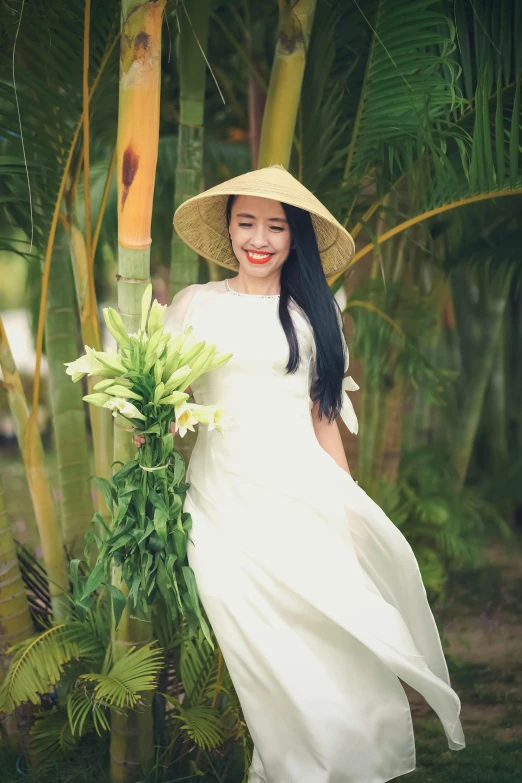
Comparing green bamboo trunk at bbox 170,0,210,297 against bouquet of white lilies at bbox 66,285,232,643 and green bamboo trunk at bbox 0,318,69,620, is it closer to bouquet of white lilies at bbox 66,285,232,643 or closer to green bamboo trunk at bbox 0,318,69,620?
green bamboo trunk at bbox 0,318,69,620

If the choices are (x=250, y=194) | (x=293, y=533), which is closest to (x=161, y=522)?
(x=293, y=533)

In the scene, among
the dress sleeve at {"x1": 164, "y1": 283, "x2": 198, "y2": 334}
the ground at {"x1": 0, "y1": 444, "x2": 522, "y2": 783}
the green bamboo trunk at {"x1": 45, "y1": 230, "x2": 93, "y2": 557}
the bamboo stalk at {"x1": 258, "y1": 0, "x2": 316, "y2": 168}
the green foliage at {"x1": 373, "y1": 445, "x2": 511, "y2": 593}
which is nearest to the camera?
the dress sleeve at {"x1": 164, "y1": 283, "x2": 198, "y2": 334}

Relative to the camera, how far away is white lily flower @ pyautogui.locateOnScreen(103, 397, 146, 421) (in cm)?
196

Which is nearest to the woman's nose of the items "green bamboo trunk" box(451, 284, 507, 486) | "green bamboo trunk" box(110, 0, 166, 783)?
"green bamboo trunk" box(110, 0, 166, 783)

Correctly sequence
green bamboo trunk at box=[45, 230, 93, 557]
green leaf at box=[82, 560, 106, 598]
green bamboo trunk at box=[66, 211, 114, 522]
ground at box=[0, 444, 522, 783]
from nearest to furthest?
green leaf at box=[82, 560, 106, 598], green bamboo trunk at box=[66, 211, 114, 522], ground at box=[0, 444, 522, 783], green bamboo trunk at box=[45, 230, 93, 557]

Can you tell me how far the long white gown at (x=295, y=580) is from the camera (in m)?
2.12

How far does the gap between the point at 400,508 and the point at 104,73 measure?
7.37 feet

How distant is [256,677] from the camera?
2.12 m

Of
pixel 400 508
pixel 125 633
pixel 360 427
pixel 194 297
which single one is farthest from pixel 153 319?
pixel 360 427

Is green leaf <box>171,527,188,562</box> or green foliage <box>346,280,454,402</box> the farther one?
green foliage <box>346,280,454,402</box>

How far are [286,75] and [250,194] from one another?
2.15 feet

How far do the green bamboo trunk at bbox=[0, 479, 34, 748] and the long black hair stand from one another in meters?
1.16

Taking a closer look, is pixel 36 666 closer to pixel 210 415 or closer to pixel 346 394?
pixel 210 415

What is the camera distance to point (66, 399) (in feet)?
11.3
